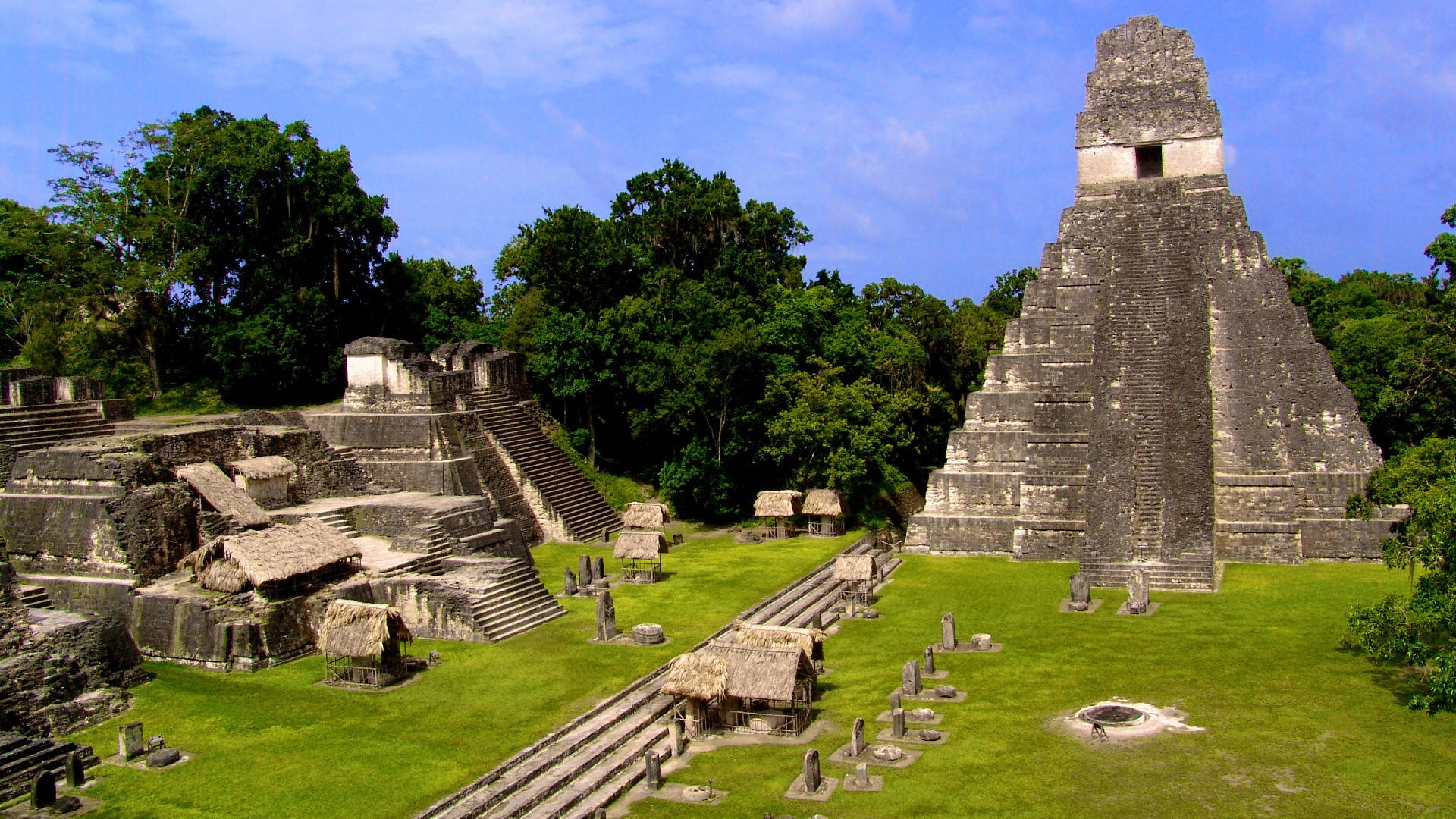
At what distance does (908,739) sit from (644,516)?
15888 millimetres

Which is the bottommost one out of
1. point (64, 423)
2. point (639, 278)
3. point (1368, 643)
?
point (1368, 643)

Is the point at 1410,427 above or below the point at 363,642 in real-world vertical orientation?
above

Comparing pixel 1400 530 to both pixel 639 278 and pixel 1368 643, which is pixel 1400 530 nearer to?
pixel 1368 643

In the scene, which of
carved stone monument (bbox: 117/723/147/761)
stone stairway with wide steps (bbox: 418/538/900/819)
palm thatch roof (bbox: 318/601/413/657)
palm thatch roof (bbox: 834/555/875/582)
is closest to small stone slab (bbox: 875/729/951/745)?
stone stairway with wide steps (bbox: 418/538/900/819)

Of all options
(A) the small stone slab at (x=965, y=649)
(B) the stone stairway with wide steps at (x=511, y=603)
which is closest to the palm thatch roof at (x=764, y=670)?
(A) the small stone slab at (x=965, y=649)

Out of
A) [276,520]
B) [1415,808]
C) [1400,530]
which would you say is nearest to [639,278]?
[276,520]

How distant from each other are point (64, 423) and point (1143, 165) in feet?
97.1

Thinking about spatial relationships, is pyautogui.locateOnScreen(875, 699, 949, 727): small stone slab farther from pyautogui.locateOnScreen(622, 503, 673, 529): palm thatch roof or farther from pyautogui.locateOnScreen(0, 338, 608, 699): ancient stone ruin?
pyautogui.locateOnScreen(622, 503, 673, 529): palm thatch roof

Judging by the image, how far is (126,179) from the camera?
123 feet

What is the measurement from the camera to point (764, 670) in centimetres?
1783

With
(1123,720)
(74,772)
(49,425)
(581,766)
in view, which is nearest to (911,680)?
(1123,720)

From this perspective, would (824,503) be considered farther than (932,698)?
Yes

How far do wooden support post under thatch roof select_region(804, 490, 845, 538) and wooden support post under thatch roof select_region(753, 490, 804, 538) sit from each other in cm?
43

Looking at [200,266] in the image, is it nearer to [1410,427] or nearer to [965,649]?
[965,649]
